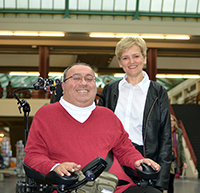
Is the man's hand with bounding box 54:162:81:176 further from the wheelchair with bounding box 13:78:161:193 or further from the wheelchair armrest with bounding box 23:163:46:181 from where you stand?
the wheelchair armrest with bounding box 23:163:46:181

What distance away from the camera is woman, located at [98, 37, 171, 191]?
99.3 inches

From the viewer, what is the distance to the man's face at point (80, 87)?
2.15 metres

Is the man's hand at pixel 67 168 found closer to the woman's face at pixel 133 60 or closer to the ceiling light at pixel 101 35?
the woman's face at pixel 133 60

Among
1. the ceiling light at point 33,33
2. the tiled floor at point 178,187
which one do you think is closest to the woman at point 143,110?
the tiled floor at point 178,187

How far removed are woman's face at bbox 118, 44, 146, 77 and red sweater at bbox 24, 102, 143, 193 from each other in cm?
64

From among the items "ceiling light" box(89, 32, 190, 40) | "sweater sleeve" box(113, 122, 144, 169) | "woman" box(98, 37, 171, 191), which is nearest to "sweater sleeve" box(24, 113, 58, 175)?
"sweater sleeve" box(113, 122, 144, 169)

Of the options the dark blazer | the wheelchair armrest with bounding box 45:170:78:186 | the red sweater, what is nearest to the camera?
the wheelchair armrest with bounding box 45:170:78:186

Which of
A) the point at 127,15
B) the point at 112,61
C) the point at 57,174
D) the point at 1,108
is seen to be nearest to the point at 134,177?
the point at 57,174

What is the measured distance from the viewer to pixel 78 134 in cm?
199

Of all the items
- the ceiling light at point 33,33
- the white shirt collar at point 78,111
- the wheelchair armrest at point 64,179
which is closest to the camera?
the wheelchair armrest at point 64,179

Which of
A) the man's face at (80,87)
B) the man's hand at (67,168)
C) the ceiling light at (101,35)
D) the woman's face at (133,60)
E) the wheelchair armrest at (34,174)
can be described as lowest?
the wheelchair armrest at (34,174)

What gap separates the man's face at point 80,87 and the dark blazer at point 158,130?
58 cm

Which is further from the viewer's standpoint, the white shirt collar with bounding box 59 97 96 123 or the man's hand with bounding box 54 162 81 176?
the white shirt collar with bounding box 59 97 96 123

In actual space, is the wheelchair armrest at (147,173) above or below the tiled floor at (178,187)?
above
